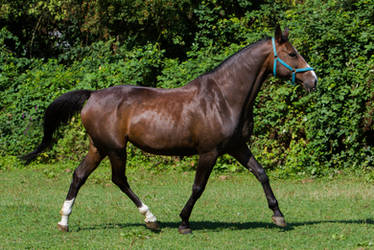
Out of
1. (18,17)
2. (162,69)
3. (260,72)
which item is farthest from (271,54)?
(18,17)

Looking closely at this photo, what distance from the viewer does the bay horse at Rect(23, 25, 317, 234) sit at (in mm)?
6762

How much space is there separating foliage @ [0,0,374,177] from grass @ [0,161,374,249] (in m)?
0.83

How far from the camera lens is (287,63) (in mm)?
6887

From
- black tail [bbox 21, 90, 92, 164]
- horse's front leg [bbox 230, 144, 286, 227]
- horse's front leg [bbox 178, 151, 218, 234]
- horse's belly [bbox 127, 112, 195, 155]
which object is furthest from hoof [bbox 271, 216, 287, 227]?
black tail [bbox 21, 90, 92, 164]

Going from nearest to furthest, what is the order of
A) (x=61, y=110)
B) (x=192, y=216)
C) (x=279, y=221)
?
(x=279, y=221) < (x=61, y=110) < (x=192, y=216)

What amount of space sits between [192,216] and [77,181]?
1.82 m

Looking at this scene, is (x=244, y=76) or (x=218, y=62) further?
(x=218, y=62)

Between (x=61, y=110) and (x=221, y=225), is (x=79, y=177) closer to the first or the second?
(x=61, y=110)

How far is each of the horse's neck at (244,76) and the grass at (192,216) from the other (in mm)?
1628

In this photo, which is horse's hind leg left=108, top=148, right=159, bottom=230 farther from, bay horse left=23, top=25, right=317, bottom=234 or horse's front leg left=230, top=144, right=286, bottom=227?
horse's front leg left=230, top=144, right=286, bottom=227

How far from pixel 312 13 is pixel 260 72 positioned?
19.6ft

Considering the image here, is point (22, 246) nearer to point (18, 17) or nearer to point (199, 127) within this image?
point (199, 127)

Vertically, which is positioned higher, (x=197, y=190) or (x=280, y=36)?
(x=280, y=36)

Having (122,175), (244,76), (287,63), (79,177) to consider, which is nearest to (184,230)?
(122,175)
